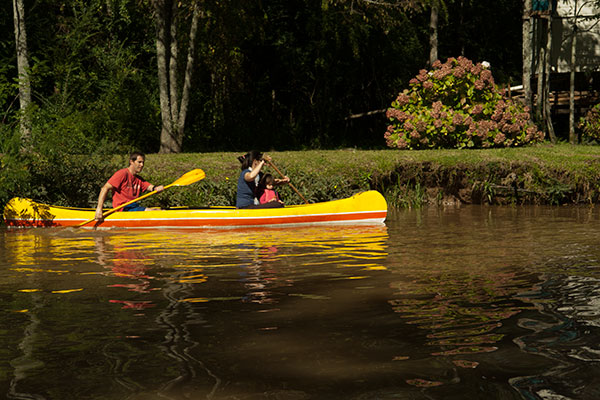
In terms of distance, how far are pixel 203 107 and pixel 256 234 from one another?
45.3 feet

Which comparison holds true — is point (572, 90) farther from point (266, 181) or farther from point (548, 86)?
point (266, 181)

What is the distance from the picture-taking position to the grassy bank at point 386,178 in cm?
1510

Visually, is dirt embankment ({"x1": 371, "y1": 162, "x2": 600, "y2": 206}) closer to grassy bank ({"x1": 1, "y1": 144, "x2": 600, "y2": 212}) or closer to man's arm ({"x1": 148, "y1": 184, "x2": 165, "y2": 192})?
grassy bank ({"x1": 1, "y1": 144, "x2": 600, "y2": 212})

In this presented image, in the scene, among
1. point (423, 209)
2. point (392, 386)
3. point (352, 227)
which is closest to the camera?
point (392, 386)

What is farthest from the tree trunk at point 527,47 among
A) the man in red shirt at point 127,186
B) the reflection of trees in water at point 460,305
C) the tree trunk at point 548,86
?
the reflection of trees in water at point 460,305

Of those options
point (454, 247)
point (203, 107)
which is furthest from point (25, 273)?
point (203, 107)

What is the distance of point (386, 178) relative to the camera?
16.0 meters

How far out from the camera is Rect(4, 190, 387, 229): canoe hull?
12688 mm

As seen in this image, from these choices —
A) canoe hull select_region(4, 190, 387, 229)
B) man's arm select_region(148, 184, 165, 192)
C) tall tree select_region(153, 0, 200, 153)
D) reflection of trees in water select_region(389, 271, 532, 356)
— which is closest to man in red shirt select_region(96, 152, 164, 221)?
man's arm select_region(148, 184, 165, 192)

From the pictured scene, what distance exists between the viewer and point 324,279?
24.9ft

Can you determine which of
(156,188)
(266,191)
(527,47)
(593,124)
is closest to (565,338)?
(266,191)

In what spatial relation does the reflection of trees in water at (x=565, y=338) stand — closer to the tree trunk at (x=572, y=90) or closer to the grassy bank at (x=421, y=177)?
the grassy bank at (x=421, y=177)

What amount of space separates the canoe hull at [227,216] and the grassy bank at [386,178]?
1.31 meters

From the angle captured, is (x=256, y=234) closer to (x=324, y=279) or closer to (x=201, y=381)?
(x=324, y=279)
